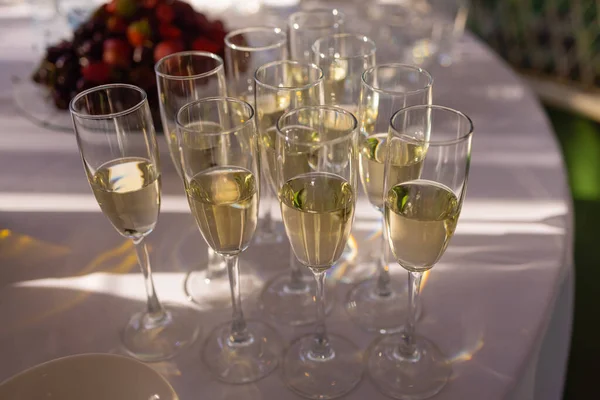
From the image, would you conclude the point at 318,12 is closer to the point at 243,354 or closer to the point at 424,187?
the point at 424,187

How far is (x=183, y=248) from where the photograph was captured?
119cm

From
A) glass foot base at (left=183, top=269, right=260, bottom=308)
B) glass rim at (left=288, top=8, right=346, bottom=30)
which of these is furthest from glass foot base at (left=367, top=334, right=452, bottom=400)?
glass rim at (left=288, top=8, right=346, bottom=30)

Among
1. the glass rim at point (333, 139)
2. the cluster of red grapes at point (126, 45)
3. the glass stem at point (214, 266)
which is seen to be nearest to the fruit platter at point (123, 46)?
the cluster of red grapes at point (126, 45)

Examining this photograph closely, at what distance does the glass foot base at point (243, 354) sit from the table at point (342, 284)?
0.02 metres

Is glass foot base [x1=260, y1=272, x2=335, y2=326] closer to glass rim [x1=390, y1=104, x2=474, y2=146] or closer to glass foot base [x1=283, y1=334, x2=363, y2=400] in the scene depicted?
glass foot base [x1=283, y1=334, x2=363, y2=400]

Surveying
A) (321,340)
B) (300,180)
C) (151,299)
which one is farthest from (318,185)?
(151,299)

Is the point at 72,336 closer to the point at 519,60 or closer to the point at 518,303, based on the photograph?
the point at 518,303

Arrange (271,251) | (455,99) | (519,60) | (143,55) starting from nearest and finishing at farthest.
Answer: (271,251), (143,55), (455,99), (519,60)

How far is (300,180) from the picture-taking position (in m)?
0.85

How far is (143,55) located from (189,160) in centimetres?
61

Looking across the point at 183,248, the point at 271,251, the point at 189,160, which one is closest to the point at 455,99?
the point at 271,251

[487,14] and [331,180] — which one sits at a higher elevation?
[331,180]

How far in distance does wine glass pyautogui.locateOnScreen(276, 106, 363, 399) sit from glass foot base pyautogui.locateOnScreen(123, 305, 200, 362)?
193 mm

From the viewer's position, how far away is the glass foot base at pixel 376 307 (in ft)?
3.38
